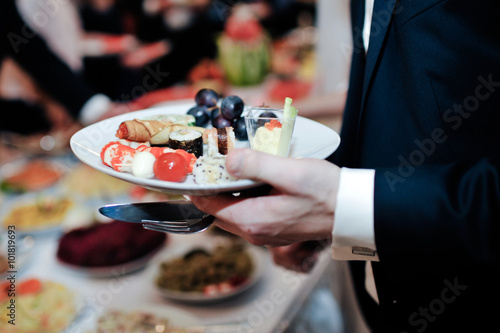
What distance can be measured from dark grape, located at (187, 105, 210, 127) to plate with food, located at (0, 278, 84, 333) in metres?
0.96

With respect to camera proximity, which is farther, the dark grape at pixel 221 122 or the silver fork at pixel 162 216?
the dark grape at pixel 221 122

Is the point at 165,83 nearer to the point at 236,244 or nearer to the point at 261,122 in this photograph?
the point at 236,244

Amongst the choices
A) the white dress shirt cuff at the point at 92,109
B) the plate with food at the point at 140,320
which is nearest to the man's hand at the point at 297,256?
the plate with food at the point at 140,320

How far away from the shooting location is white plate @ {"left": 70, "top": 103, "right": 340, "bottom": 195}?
826 mm

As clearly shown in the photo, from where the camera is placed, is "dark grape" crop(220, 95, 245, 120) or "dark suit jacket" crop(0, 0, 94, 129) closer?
"dark grape" crop(220, 95, 245, 120)

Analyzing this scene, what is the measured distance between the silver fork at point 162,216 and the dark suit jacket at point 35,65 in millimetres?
2457

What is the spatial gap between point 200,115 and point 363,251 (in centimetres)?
62

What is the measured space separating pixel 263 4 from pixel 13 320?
16.7ft

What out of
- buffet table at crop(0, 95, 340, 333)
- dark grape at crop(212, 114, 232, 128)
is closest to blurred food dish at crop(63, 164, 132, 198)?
buffet table at crop(0, 95, 340, 333)

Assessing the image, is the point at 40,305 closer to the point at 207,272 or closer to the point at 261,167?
the point at 207,272

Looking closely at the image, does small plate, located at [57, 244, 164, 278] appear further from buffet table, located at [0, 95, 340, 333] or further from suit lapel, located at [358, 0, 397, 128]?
suit lapel, located at [358, 0, 397, 128]

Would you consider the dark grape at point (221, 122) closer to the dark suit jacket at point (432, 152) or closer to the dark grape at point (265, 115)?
the dark grape at point (265, 115)

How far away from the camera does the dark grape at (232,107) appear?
1101mm

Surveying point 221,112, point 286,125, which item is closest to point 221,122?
point 221,112
